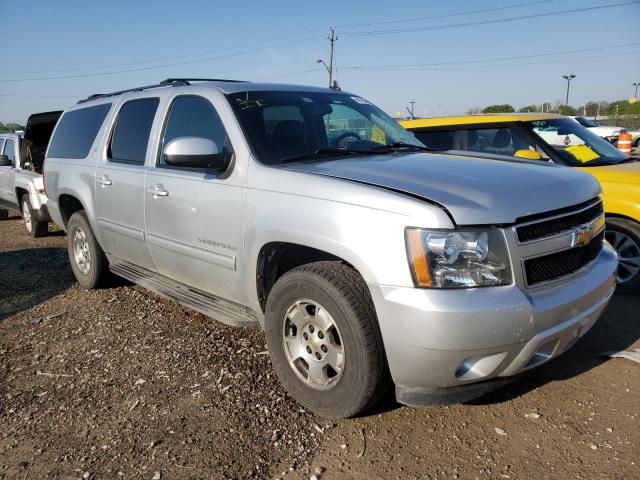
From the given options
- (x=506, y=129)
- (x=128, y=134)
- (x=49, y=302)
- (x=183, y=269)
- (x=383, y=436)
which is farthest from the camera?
(x=506, y=129)

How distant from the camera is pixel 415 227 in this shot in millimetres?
2389

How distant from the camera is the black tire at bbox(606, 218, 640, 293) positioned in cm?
477

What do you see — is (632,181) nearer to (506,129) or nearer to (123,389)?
(506,129)

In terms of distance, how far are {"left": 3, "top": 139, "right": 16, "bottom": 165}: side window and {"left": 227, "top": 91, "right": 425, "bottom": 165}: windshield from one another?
24.9 feet

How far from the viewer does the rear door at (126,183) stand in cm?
417

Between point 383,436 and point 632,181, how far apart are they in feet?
11.7

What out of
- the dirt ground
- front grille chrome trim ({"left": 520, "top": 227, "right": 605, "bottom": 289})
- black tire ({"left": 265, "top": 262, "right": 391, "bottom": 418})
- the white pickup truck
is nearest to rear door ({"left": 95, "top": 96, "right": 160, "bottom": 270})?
the dirt ground

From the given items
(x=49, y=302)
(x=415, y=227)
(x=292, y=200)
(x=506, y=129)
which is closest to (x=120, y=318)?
(x=49, y=302)

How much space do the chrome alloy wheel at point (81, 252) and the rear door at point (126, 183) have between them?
1.78 feet

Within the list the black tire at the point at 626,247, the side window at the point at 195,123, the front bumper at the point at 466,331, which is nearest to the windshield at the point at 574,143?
the black tire at the point at 626,247

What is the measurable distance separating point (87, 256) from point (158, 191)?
1975 millimetres

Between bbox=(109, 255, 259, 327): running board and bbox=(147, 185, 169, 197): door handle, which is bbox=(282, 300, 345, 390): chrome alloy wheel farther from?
bbox=(147, 185, 169, 197): door handle

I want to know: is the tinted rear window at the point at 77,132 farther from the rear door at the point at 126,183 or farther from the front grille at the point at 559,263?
the front grille at the point at 559,263

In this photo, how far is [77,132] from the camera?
538cm
